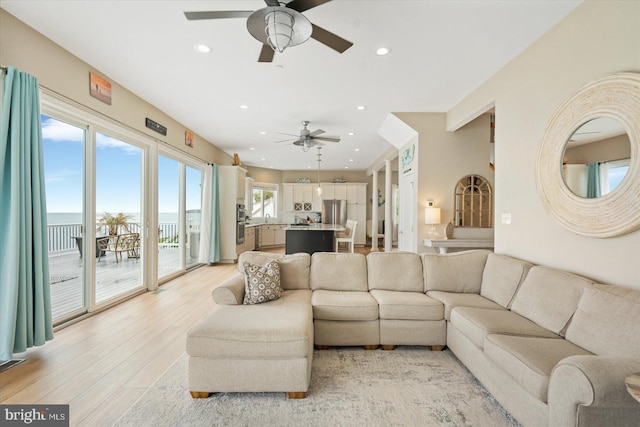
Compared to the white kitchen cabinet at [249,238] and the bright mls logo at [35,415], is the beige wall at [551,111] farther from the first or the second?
the white kitchen cabinet at [249,238]

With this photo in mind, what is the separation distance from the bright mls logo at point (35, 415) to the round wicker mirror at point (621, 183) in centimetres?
368

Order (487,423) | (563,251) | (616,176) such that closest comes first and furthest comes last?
1. (487,423)
2. (616,176)
3. (563,251)

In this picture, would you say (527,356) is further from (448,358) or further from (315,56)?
(315,56)

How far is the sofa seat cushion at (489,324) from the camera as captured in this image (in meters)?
1.95

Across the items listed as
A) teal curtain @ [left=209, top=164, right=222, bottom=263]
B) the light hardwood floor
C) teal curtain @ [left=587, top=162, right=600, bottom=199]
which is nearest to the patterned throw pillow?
the light hardwood floor

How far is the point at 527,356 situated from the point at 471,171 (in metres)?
3.59

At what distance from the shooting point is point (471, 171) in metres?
4.59

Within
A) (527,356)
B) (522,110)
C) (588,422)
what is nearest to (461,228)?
(522,110)

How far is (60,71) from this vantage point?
275cm

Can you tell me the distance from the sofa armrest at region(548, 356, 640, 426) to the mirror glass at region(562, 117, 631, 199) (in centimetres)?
127

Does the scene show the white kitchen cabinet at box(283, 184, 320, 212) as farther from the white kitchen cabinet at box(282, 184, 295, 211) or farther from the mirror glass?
the mirror glass

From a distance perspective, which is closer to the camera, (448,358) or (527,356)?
(527,356)

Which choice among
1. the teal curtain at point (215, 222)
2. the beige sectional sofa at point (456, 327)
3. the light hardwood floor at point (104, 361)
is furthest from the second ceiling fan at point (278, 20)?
the teal curtain at point (215, 222)

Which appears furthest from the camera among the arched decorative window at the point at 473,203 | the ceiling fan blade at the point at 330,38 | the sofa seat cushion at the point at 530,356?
the arched decorative window at the point at 473,203
